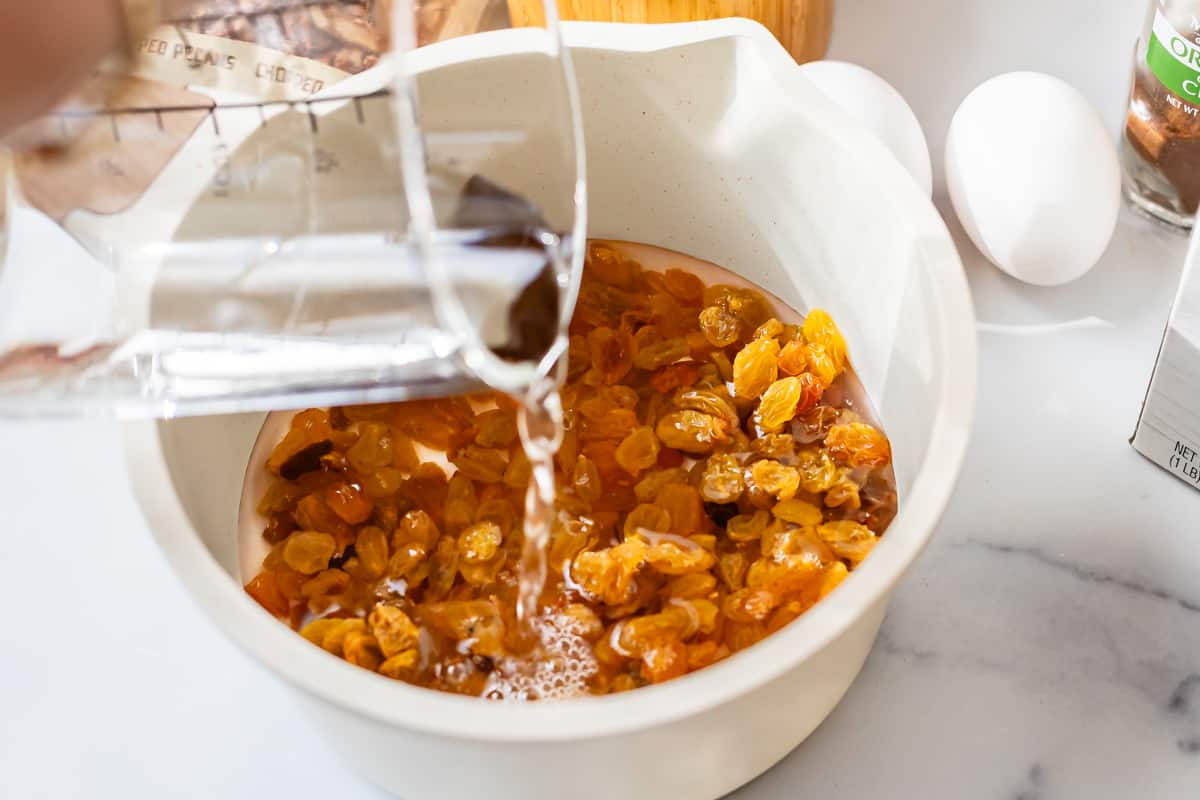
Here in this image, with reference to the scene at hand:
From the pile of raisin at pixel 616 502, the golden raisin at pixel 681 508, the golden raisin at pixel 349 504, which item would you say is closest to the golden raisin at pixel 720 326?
the pile of raisin at pixel 616 502

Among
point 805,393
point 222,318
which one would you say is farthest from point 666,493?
point 222,318

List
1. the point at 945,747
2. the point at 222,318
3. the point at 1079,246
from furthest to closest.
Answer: the point at 1079,246
the point at 945,747
the point at 222,318

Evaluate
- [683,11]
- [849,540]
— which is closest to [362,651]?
[849,540]

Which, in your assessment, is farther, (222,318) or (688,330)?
(688,330)

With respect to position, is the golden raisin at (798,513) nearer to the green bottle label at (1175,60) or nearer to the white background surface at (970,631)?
the white background surface at (970,631)

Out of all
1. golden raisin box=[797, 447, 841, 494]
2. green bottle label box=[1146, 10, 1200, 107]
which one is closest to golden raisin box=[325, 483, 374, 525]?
golden raisin box=[797, 447, 841, 494]

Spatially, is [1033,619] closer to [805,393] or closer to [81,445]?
[805,393]
